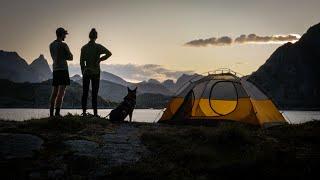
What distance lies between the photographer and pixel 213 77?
58.9ft

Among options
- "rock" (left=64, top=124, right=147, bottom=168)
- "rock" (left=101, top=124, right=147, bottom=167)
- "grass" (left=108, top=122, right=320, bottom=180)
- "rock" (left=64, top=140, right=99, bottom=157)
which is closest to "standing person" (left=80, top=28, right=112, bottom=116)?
"rock" (left=101, top=124, right=147, bottom=167)

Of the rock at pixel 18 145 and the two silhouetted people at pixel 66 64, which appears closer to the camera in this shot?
the rock at pixel 18 145

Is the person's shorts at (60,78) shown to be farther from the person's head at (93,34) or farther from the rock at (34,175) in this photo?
the rock at (34,175)

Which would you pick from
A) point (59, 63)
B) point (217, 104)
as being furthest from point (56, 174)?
point (217, 104)

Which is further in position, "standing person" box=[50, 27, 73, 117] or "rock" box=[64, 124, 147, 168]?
"standing person" box=[50, 27, 73, 117]

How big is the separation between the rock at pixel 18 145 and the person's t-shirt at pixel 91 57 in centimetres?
595

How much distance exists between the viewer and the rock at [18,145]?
317 inches

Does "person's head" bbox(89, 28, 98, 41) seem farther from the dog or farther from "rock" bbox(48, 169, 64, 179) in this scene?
"rock" bbox(48, 169, 64, 179)

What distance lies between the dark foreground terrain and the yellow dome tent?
458 centimetres

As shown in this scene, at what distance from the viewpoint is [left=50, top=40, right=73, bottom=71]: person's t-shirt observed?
13.6 metres

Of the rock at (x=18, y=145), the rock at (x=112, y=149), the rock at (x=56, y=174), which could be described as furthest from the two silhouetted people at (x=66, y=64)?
the rock at (x=56, y=174)

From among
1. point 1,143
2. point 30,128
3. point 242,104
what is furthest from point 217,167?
point 242,104

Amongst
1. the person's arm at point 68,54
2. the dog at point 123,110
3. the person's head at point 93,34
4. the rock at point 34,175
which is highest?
the person's head at point 93,34

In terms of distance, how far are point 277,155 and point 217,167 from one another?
1.58 meters
